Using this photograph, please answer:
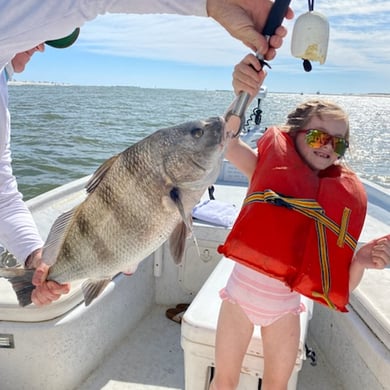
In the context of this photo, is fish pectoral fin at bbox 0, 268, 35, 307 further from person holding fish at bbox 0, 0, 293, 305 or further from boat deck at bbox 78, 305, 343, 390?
boat deck at bbox 78, 305, 343, 390

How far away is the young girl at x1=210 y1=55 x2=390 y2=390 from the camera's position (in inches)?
85.3

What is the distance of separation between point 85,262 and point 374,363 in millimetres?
1796

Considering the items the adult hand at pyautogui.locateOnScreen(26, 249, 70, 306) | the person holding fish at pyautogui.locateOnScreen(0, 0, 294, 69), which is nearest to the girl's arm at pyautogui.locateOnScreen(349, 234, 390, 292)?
the person holding fish at pyautogui.locateOnScreen(0, 0, 294, 69)

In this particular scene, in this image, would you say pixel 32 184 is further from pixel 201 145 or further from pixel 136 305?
pixel 201 145

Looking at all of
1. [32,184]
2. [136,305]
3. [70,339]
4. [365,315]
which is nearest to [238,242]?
[365,315]

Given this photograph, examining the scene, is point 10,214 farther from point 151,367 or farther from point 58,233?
point 151,367

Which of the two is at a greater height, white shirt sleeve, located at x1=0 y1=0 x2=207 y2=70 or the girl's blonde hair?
white shirt sleeve, located at x1=0 y1=0 x2=207 y2=70

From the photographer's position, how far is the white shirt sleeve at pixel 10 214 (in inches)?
83.9

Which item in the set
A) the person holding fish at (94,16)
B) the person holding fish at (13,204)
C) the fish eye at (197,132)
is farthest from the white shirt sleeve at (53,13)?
the person holding fish at (13,204)

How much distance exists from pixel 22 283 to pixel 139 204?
52 cm

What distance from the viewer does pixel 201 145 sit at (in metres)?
1.38

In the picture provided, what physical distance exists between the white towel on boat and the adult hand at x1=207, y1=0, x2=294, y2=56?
2.18 metres

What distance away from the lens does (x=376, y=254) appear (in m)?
2.00

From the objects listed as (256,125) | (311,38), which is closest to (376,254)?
(311,38)
